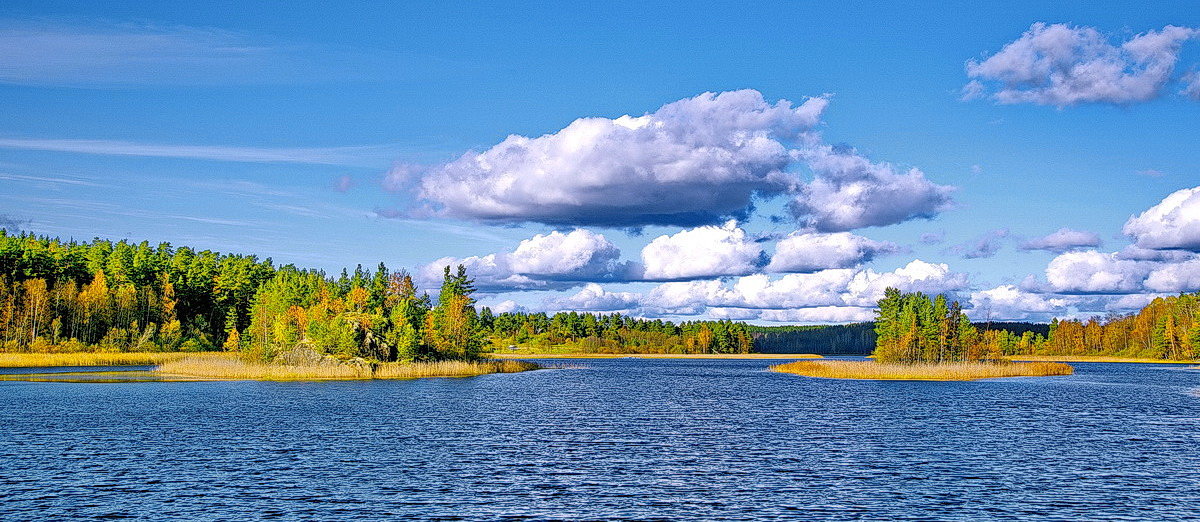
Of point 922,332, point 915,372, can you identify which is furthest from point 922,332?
point 915,372

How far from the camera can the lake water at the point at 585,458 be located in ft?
109

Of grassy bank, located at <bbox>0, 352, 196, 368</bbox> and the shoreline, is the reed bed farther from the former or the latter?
the shoreline

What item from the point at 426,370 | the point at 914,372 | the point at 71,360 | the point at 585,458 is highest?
the point at 914,372

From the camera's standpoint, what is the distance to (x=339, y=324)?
117 metres

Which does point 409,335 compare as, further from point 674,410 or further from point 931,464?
point 931,464

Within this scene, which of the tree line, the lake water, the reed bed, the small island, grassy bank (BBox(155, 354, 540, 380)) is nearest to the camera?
the lake water

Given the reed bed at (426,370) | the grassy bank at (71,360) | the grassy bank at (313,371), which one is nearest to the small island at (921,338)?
the reed bed at (426,370)

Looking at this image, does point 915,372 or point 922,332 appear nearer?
point 915,372

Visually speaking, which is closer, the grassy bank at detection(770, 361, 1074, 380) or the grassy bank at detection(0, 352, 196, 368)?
the grassy bank at detection(770, 361, 1074, 380)

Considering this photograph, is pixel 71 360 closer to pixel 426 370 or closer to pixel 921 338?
pixel 426 370

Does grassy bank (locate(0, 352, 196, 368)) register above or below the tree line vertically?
below

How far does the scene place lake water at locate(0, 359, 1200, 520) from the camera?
109 ft

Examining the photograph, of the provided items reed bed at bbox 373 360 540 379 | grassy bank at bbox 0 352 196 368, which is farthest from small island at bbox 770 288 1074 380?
grassy bank at bbox 0 352 196 368

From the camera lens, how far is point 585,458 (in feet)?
147
